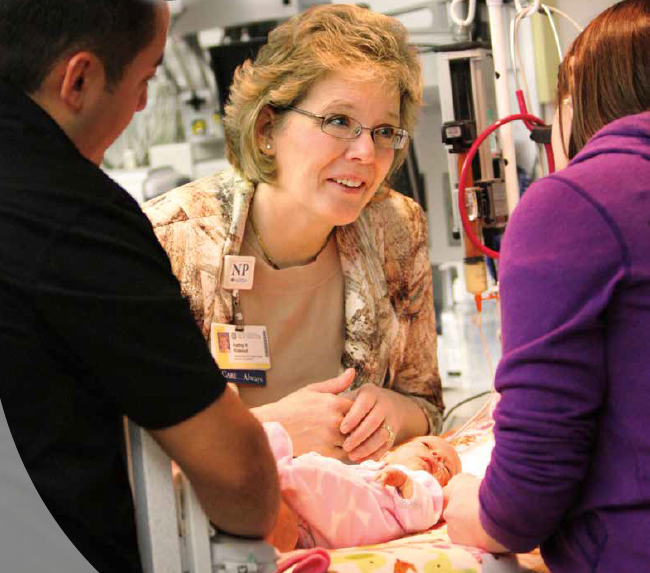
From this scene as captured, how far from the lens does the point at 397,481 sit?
1692 mm

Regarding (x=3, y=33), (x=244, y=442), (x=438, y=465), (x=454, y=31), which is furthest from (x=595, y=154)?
(x=454, y=31)

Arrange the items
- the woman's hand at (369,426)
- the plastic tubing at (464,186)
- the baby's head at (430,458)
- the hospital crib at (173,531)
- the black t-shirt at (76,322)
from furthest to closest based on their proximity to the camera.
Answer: the plastic tubing at (464,186) → the woman's hand at (369,426) → the baby's head at (430,458) → the hospital crib at (173,531) → the black t-shirt at (76,322)

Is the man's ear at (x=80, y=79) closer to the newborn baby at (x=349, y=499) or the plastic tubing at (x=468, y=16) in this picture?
the newborn baby at (x=349, y=499)

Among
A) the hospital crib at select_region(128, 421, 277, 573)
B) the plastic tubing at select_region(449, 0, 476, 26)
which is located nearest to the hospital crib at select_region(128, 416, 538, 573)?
the hospital crib at select_region(128, 421, 277, 573)

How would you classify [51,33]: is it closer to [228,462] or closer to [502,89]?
[228,462]

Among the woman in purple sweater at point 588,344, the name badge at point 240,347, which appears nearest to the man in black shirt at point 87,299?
the woman in purple sweater at point 588,344

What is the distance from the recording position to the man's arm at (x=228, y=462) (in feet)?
3.38

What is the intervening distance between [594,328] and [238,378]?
3.65ft

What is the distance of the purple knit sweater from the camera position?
111 cm

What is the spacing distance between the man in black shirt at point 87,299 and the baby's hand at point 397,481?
2.15ft

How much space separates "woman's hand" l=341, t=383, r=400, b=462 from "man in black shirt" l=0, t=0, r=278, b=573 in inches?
36.6

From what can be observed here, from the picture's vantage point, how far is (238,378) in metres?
2.08

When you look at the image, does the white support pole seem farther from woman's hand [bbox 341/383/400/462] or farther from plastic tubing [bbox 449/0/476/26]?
woman's hand [bbox 341/383/400/462]

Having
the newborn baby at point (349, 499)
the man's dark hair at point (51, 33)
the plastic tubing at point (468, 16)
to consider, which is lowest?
the newborn baby at point (349, 499)
